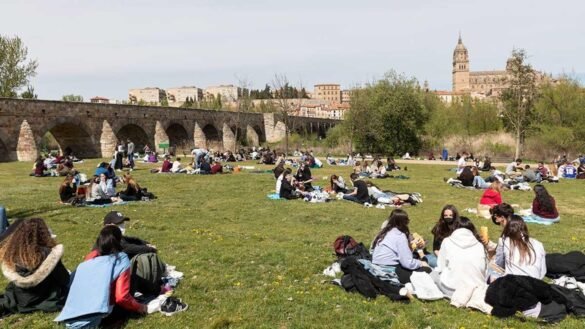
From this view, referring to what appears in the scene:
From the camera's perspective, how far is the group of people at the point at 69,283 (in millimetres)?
5484

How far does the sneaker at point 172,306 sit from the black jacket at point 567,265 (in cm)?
540

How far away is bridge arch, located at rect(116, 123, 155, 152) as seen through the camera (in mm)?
44294

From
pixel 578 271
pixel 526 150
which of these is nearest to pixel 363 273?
pixel 578 271

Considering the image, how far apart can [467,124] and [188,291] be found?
5029cm

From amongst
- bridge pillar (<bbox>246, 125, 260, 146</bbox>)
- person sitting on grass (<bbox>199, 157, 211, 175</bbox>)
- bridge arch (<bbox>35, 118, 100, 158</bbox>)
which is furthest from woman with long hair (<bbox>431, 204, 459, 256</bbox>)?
bridge pillar (<bbox>246, 125, 260, 146</bbox>)

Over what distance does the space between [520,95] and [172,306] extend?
41137 mm

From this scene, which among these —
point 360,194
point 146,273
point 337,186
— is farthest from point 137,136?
point 146,273

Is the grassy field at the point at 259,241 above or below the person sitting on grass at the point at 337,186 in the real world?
below

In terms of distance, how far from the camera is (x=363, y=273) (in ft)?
22.2

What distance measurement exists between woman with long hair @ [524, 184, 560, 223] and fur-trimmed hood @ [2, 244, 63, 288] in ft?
35.5

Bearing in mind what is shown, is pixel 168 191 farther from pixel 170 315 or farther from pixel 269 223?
pixel 170 315

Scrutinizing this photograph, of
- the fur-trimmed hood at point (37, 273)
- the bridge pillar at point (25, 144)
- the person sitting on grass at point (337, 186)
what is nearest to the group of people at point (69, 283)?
the fur-trimmed hood at point (37, 273)

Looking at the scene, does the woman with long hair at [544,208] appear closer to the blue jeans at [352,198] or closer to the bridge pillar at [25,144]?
the blue jeans at [352,198]

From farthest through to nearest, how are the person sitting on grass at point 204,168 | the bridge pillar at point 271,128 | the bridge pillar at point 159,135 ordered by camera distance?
the bridge pillar at point 271,128, the bridge pillar at point 159,135, the person sitting on grass at point 204,168
